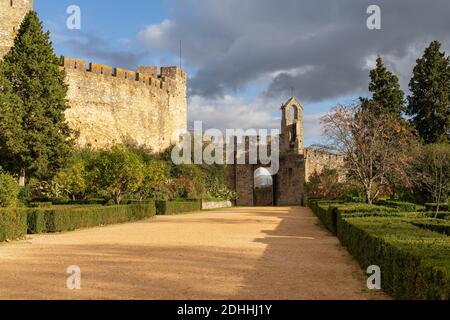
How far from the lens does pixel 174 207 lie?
30219 millimetres

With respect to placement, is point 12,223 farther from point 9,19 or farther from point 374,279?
point 9,19

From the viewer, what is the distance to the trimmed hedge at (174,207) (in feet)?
95.7

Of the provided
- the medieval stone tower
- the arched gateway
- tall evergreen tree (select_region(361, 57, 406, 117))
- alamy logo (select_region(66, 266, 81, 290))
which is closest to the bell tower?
the arched gateway

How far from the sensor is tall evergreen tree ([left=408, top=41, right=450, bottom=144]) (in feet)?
110

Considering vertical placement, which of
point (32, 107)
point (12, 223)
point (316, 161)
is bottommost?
point (12, 223)

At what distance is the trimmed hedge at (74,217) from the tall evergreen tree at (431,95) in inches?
852

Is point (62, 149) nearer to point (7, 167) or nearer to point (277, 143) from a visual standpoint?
point (7, 167)

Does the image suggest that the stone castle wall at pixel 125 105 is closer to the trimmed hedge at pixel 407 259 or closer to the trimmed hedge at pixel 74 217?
the trimmed hedge at pixel 74 217

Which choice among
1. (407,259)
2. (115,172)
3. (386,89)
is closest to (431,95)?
(386,89)

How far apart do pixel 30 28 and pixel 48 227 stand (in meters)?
15.9

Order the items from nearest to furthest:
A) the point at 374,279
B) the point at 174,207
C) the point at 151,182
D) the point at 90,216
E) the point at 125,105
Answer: the point at 374,279 → the point at 90,216 → the point at 151,182 → the point at 174,207 → the point at 125,105

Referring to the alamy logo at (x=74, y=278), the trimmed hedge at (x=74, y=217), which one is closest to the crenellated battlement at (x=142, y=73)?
the trimmed hedge at (x=74, y=217)

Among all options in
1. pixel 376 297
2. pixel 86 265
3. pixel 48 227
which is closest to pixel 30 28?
pixel 48 227

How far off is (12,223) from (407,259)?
12223 mm
